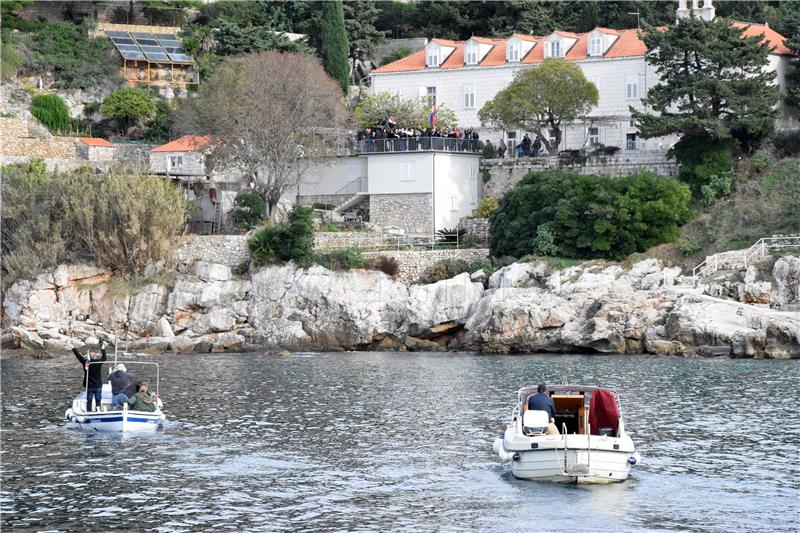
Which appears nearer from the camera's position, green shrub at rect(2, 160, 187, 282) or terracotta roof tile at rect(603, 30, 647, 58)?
green shrub at rect(2, 160, 187, 282)

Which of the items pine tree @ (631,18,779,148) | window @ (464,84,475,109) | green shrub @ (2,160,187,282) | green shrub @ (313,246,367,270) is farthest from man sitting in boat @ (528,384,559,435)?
window @ (464,84,475,109)

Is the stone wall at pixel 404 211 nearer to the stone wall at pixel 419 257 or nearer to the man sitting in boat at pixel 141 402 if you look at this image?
the stone wall at pixel 419 257

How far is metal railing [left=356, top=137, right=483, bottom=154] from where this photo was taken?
69062 mm

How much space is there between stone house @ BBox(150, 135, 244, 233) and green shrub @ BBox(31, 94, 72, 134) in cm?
891

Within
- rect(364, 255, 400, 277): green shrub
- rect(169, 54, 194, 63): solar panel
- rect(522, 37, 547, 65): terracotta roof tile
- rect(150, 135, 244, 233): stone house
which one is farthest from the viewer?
rect(169, 54, 194, 63): solar panel

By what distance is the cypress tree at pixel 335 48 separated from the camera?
8319cm

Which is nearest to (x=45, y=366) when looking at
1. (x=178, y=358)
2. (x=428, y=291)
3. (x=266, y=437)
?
(x=178, y=358)

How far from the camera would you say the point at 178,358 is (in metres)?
56.1

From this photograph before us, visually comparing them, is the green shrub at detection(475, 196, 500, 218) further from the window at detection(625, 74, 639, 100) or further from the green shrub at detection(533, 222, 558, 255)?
the window at detection(625, 74, 639, 100)

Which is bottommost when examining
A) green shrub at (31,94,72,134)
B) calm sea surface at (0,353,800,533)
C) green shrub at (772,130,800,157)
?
calm sea surface at (0,353,800,533)

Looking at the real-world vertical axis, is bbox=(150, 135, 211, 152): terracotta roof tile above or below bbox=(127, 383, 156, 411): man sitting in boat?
above

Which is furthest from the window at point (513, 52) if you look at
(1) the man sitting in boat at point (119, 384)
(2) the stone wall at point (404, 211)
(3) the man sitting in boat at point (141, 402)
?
(3) the man sitting in boat at point (141, 402)

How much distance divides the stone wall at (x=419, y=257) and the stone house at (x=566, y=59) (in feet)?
35.9

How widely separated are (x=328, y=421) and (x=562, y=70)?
35.3 meters
